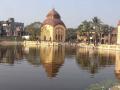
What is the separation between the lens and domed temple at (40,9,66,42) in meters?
148

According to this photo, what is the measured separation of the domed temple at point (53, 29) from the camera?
14838cm

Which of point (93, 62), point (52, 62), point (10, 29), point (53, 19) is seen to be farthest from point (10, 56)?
point (10, 29)

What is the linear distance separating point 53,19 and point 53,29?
17.0ft

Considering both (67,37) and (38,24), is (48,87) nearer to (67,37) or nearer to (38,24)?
(67,37)

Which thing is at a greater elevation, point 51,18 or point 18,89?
point 51,18

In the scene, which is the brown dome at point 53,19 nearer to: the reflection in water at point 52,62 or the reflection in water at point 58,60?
the reflection in water at point 58,60

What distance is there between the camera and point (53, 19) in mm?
150875

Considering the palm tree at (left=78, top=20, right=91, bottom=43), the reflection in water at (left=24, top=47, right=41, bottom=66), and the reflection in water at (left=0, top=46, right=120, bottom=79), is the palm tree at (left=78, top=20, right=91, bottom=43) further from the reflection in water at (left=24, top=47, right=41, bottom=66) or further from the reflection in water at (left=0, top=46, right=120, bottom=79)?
the reflection in water at (left=0, top=46, right=120, bottom=79)

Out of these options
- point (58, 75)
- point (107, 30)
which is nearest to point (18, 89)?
point (58, 75)

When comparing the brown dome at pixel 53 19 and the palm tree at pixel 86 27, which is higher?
the brown dome at pixel 53 19

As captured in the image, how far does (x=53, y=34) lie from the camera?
149m

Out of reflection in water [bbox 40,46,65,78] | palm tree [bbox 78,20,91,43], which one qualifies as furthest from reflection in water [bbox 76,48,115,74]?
palm tree [bbox 78,20,91,43]

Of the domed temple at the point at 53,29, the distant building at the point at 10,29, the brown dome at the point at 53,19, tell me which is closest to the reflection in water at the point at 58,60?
the domed temple at the point at 53,29

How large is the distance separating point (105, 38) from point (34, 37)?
34.8 metres
